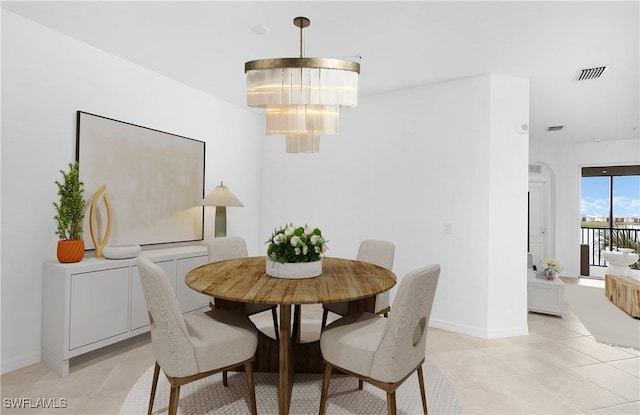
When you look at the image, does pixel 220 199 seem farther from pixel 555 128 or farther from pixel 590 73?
pixel 555 128

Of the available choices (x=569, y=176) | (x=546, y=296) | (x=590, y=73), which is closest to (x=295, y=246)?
(x=590, y=73)

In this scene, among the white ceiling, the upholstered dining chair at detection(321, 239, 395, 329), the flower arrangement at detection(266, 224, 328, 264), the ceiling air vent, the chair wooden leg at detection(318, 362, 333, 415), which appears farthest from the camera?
the ceiling air vent

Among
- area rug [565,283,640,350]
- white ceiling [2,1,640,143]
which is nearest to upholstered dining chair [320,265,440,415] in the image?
white ceiling [2,1,640,143]

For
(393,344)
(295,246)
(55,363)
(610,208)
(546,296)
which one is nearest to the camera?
(393,344)

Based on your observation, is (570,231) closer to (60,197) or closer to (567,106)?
(567,106)

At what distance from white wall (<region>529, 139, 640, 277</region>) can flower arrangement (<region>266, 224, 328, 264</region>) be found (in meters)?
6.58

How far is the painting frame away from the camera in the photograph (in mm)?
3123

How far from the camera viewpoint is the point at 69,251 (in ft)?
8.99

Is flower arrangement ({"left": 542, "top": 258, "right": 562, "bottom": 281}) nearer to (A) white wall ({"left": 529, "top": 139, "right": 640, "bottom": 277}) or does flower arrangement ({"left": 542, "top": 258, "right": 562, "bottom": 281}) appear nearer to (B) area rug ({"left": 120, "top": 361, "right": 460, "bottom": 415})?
(B) area rug ({"left": 120, "top": 361, "right": 460, "bottom": 415})

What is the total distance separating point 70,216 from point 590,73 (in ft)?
15.9

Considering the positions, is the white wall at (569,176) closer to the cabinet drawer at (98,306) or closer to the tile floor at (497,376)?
the tile floor at (497,376)

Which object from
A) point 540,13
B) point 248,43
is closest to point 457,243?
point 540,13

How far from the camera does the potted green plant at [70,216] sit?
8.95ft

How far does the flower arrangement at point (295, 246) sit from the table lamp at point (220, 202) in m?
1.86
